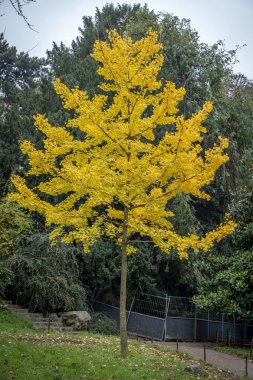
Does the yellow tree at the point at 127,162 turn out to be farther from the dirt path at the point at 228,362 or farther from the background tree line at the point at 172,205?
the background tree line at the point at 172,205

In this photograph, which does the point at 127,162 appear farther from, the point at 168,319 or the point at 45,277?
the point at 168,319

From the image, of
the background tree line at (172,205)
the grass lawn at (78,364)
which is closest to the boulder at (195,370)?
the grass lawn at (78,364)

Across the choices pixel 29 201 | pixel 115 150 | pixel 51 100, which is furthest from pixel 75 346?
pixel 51 100

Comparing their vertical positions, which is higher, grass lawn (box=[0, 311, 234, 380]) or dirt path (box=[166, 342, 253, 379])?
grass lawn (box=[0, 311, 234, 380])

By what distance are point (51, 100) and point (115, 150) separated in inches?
445

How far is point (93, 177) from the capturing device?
9.45 meters

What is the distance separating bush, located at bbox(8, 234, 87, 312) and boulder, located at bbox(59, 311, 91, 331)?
283 mm

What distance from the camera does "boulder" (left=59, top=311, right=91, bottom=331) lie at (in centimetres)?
1628

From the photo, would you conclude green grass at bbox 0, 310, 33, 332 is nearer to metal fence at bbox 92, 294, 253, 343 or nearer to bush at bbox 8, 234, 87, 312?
bush at bbox 8, 234, 87, 312

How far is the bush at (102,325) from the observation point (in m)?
16.9

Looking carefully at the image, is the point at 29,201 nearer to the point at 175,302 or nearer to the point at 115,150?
the point at 115,150

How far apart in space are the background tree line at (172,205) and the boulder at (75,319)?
426mm

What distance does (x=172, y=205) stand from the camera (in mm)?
19484

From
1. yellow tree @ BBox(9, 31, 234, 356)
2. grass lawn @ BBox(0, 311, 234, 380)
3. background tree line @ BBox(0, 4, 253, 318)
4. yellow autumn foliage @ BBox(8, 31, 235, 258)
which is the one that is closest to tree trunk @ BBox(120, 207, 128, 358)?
yellow tree @ BBox(9, 31, 234, 356)
